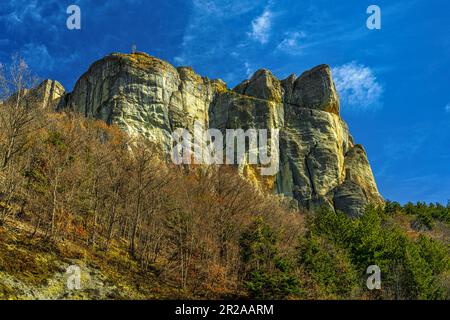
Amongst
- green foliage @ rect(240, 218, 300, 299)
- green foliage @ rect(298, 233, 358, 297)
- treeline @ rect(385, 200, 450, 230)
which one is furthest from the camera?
treeline @ rect(385, 200, 450, 230)

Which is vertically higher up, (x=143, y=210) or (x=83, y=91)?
(x=83, y=91)

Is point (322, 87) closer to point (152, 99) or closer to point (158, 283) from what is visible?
point (152, 99)

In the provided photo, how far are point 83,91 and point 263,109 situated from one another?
123 ft

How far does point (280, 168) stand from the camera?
87.6 m

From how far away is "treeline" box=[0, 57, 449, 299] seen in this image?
27922 millimetres

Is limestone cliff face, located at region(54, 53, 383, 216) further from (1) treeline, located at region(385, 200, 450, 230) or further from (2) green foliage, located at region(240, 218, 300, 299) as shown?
(2) green foliage, located at region(240, 218, 300, 299)

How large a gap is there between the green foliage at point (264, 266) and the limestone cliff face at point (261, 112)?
46.5 metres

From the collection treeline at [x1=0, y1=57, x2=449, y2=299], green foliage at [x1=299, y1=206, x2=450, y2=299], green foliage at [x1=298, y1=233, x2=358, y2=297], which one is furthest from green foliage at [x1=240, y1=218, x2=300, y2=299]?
green foliage at [x1=299, y1=206, x2=450, y2=299]

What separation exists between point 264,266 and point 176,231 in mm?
7442

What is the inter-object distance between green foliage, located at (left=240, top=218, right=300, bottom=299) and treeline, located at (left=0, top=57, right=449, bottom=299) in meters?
0.08
